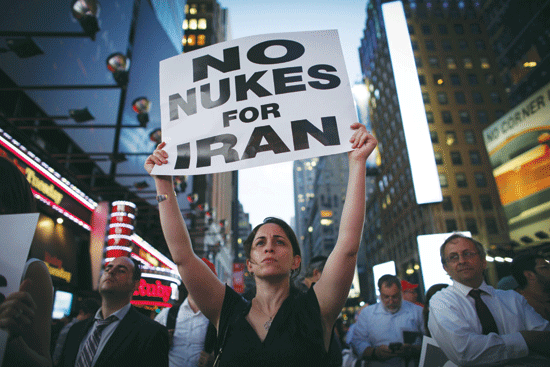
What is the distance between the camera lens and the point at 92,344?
2.78 m

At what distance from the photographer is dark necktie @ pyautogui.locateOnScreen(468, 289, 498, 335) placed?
2652 millimetres

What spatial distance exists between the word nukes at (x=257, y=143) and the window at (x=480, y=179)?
5376 cm

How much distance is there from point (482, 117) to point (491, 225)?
16.9 metres

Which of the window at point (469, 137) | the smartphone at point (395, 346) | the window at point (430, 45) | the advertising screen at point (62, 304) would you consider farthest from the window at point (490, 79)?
the advertising screen at point (62, 304)

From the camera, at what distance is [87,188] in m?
13.7

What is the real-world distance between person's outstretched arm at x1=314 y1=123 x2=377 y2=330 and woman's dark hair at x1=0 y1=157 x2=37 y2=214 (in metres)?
1.72

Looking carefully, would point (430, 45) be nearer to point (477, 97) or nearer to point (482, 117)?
point (477, 97)

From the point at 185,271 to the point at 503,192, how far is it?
73.9 feet

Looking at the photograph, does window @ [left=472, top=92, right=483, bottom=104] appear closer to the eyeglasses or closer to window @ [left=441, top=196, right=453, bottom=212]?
window @ [left=441, top=196, right=453, bottom=212]

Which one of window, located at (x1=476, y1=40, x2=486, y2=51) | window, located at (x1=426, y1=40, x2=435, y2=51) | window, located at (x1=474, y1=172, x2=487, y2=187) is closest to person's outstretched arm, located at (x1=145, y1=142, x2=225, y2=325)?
window, located at (x1=474, y1=172, x2=487, y2=187)

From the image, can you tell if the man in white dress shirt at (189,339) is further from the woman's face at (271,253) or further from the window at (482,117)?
the window at (482,117)

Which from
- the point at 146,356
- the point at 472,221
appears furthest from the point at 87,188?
the point at 472,221

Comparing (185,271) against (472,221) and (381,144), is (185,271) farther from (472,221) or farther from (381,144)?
(381,144)

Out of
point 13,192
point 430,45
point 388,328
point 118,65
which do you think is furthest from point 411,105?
point 430,45
